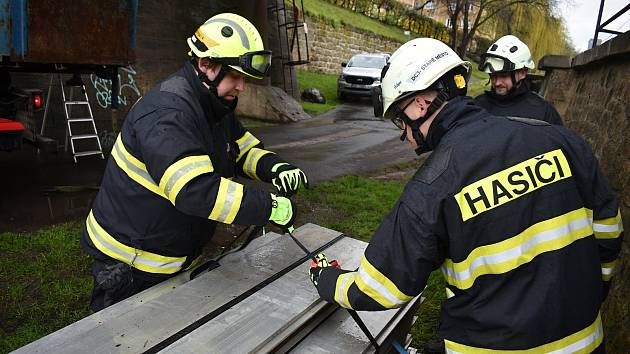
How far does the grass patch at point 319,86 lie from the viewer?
15.7 metres

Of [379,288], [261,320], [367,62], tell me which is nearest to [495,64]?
[379,288]

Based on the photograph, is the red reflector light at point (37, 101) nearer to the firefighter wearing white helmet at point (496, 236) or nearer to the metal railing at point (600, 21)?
the firefighter wearing white helmet at point (496, 236)

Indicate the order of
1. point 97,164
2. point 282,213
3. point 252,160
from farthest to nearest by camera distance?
point 97,164
point 252,160
point 282,213

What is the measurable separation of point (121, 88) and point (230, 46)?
7.84 metres

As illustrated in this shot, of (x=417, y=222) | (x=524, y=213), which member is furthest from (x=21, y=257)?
(x=524, y=213)

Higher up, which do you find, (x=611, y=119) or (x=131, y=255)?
(x=611, y=119)

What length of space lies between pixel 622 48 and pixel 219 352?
3778 mm

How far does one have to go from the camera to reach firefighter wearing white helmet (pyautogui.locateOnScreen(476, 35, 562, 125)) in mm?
3818

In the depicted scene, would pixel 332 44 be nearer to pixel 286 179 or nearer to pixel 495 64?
pixel 495 64

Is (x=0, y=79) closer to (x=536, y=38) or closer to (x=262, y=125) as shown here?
(x=262, y=125)

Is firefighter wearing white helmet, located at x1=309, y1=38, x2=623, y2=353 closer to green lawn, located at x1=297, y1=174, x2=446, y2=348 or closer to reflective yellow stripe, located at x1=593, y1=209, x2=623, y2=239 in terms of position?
reflective yellow stripe, located at x1=593, y1=209, x2=623, y2=239

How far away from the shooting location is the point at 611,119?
362 cm

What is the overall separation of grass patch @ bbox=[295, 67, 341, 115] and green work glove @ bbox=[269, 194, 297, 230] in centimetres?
1274

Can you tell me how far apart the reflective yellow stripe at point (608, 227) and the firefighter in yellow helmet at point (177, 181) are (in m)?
1.37
